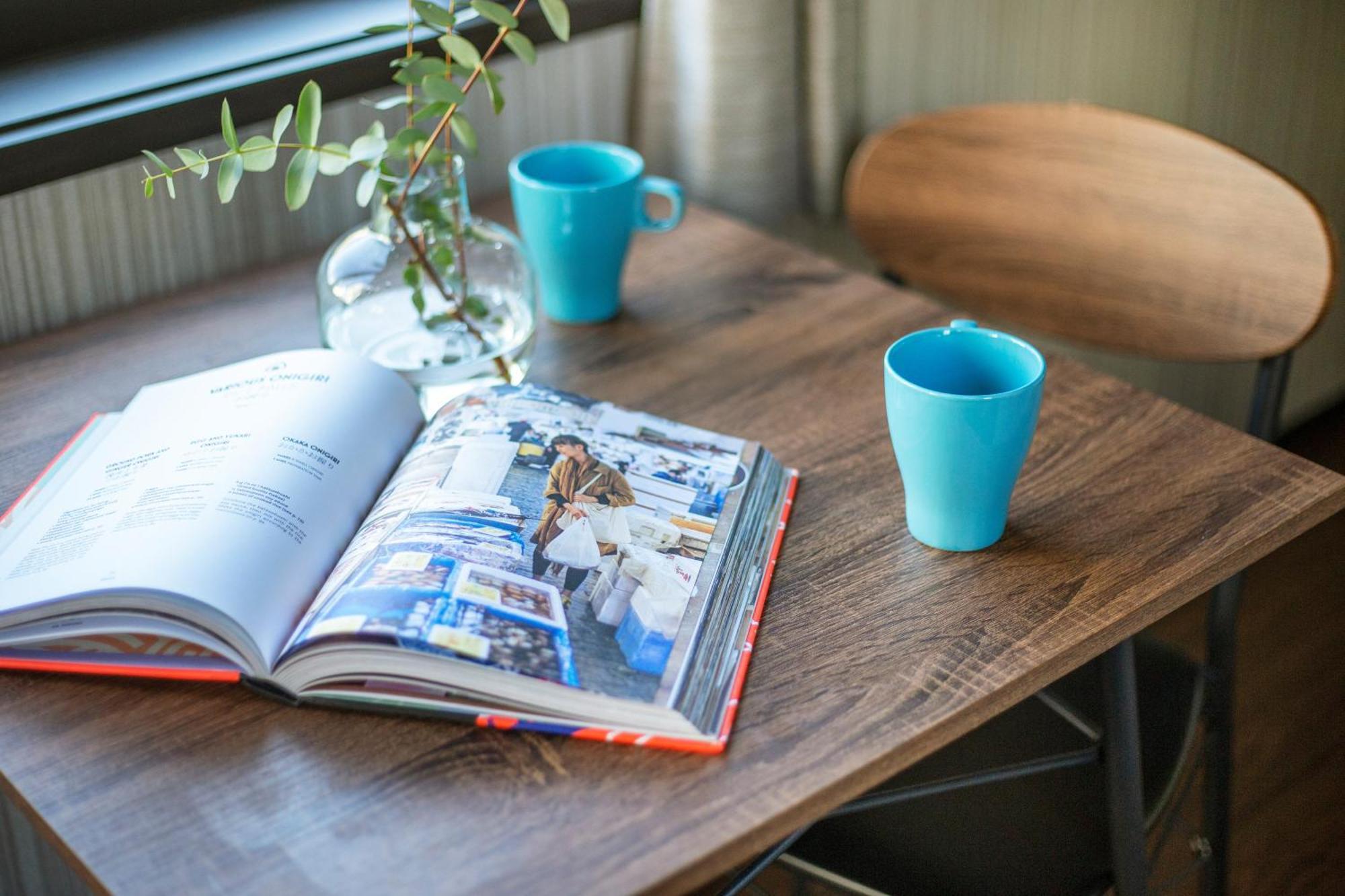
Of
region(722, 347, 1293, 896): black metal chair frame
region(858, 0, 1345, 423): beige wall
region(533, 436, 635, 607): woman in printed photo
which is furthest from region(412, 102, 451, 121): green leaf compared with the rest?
region(858, 0, 1345, 423): beige wall

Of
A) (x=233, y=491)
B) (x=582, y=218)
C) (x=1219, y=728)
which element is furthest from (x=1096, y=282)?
(x=233, y=491)

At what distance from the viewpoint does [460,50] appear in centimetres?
78

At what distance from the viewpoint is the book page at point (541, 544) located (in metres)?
0.60

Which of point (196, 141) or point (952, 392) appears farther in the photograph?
point (196, 141)

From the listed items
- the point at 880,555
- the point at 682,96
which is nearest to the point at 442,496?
the point at 880,555

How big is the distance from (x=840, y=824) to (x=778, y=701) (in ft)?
1.07

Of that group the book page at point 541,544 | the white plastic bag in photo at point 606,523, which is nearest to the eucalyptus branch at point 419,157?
the book page at point 541,544

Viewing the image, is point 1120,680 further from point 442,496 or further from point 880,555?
point 442,496

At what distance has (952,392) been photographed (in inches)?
29.9

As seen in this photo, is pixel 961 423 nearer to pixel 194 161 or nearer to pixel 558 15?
pixel 558 15

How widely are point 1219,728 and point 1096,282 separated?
412 mm

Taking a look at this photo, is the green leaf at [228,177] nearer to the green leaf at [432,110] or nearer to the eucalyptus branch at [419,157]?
the eucalyptus branch at [419,157]

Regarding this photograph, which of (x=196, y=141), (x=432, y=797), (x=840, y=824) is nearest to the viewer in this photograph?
(x=432, y=797)

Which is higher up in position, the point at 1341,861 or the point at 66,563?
the point at 66,563
